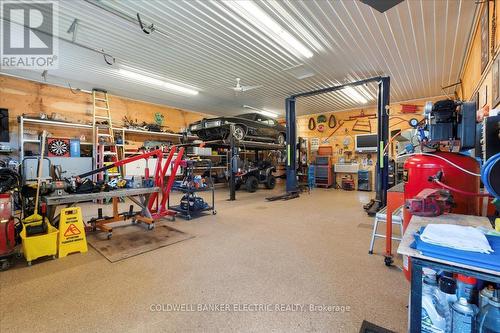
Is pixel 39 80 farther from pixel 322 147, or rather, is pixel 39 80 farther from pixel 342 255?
pixel 322 147

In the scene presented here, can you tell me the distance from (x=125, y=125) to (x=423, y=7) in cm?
753

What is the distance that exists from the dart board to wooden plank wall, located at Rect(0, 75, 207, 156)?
1.05 feet

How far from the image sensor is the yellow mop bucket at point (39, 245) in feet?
7.61

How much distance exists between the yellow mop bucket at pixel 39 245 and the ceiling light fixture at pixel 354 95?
22.9 feet

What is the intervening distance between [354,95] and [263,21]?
4.98 m

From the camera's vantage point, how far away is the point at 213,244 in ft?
9.57

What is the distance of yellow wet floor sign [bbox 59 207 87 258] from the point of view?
8.38 feet

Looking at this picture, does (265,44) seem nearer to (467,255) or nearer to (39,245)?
(467,255)

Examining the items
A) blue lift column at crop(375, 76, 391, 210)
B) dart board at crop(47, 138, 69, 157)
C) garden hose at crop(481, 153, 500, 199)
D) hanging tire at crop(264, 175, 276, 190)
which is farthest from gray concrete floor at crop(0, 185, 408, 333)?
hanging tire at crop(264, 175, 276, 190)

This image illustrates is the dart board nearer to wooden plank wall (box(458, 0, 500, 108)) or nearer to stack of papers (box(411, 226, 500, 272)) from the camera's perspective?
stack of papers (box(411, 226, 500, 272))

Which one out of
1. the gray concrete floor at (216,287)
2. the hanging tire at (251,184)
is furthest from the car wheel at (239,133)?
the gray concrete floor at (216,287)

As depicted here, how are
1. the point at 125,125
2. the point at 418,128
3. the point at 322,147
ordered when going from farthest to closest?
the point at 322,147, the point at 125,125, the point at 418,128

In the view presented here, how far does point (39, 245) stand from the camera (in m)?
2.38

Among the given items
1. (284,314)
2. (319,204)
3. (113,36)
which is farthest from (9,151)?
(319,204)
